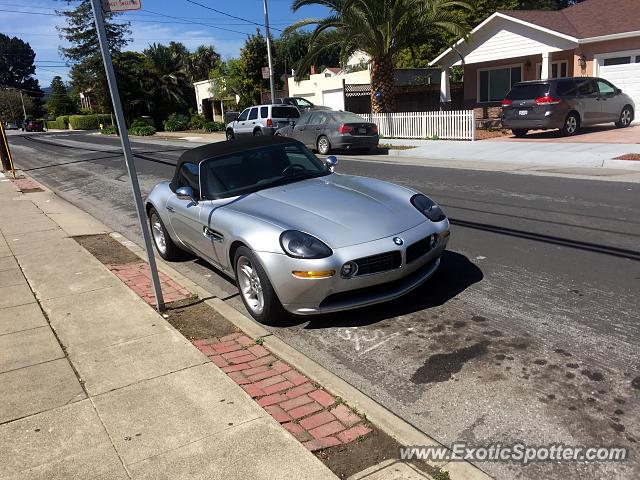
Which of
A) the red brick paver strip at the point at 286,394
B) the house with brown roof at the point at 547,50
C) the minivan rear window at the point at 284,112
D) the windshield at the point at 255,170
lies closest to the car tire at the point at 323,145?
the minivan rear window at the point at 284,112

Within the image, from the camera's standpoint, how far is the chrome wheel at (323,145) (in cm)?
1788

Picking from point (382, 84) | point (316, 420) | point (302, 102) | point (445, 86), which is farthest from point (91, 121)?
point (316, 420)

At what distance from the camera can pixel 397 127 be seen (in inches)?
846

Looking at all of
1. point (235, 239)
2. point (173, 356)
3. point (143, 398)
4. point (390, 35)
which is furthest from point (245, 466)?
point (390, 35)

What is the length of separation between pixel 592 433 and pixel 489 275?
259 cm

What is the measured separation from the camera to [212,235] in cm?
507

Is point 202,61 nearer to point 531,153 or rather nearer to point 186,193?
point 531,153

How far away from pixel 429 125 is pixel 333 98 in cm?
1564

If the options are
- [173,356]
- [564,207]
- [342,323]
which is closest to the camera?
[173,356]

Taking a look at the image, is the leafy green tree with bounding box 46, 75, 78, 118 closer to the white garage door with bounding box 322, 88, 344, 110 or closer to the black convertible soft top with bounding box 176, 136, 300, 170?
the white garage door with bounding box 322, 88, 344, 110

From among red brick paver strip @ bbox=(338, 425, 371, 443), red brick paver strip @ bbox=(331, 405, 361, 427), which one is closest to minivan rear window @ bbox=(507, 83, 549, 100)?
red brick paver strip @ bbox=(331, 405, 361, 427)

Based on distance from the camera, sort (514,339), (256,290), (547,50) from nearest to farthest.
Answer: (514,339)
(256,290)
(547,50)

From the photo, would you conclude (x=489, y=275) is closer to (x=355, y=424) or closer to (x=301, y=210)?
(x=301, y=210)

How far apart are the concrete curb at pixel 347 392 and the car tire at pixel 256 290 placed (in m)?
0.12
